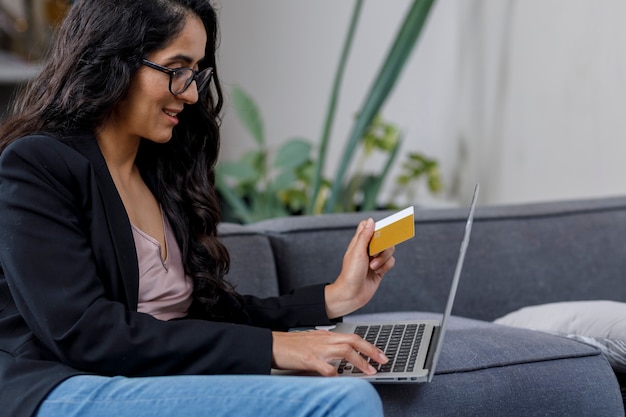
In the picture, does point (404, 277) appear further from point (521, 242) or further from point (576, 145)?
point (576, 145)

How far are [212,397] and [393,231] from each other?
0.41 m

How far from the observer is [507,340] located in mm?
1699

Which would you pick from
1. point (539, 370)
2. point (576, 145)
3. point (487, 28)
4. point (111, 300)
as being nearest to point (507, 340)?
point (539, 370)

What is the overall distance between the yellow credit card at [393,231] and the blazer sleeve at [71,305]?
0.24 m

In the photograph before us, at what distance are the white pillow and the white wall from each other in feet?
2.32

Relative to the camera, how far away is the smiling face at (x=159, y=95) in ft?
4.78

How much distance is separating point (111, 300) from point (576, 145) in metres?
1.68

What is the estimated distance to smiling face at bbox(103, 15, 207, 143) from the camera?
4.78 ft

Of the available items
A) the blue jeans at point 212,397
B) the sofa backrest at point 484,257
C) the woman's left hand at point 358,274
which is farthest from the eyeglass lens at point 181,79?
the sofa backrest at point 484,257

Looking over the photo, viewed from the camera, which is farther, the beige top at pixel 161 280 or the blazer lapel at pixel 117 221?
the beige top at pixel 161 280

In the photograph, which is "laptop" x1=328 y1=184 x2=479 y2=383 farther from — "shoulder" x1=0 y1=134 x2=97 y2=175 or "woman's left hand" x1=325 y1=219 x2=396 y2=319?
"shoulder" x1=0 y1=134 x2=97 y2=175

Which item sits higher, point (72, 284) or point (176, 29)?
point (176, 29)

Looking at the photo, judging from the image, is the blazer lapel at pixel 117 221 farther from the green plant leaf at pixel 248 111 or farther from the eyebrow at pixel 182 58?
the green plant leaf at pixel 248 111

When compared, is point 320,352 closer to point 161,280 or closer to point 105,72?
point 161,280
